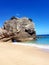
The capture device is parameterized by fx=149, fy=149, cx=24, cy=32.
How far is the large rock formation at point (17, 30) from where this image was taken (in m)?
27.3

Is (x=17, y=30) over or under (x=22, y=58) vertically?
over

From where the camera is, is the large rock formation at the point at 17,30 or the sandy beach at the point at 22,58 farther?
the large rock formation at the point at 17,30

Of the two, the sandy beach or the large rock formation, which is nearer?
the sandy beach

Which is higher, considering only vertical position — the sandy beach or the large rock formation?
the large rock formation

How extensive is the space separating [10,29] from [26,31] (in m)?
5.01

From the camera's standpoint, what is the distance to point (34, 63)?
24.3 feet

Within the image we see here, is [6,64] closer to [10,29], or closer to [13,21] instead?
[10,29]

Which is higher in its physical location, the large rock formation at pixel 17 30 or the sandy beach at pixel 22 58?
the large rock formation at pixel 17 30

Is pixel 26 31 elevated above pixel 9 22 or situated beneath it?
situated beneath

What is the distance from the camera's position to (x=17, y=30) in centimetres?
3067

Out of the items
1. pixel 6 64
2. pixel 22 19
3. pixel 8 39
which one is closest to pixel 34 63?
pixel 6 64

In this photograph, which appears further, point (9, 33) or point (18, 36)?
point (18, 36)

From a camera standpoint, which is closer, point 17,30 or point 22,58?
point 22,58

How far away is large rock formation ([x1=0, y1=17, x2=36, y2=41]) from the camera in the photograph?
2727 centimetres
